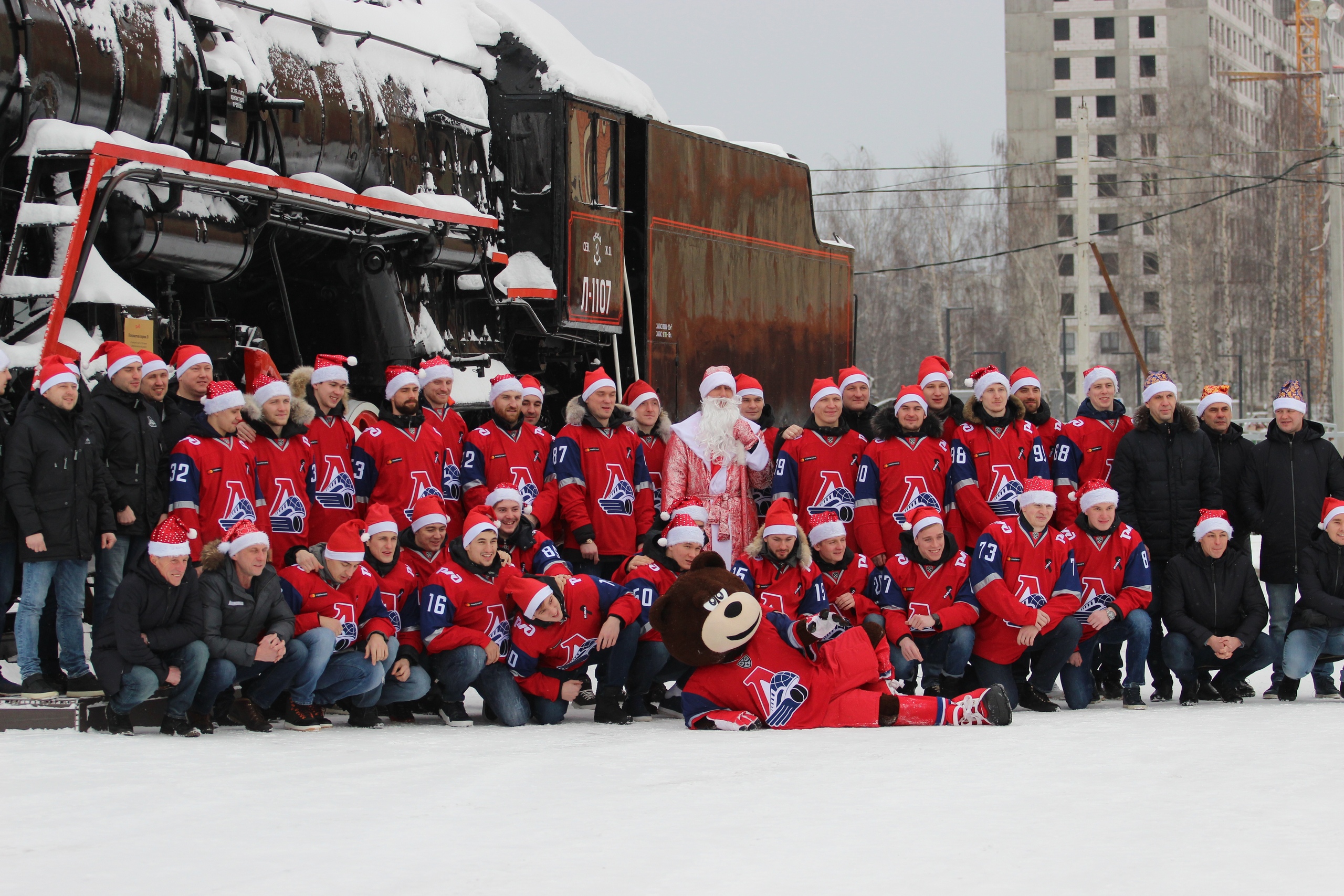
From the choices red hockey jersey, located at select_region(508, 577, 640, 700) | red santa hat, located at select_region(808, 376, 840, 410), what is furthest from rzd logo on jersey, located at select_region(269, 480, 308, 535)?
red santa hat, located at select_region(808, 376, 840, 410)

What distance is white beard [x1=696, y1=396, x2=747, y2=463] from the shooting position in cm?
848

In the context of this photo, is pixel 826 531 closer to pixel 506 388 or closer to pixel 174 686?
pixel 506 388

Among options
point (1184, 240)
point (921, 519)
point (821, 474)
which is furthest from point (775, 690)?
point (1184, 240)

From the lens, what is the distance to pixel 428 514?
7504 mm

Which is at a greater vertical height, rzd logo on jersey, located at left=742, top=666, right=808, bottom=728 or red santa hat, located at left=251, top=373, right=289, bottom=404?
red santa hat, located at left=251, top=373, right=289, bottom=404

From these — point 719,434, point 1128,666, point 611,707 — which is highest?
point 719,434

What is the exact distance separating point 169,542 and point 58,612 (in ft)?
2.49

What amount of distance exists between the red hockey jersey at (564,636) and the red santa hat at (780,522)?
71cm

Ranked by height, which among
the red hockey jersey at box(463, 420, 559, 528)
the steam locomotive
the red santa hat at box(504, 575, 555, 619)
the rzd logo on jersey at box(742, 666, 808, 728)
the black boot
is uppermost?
the steam locomotive

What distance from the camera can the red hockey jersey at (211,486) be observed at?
705cm

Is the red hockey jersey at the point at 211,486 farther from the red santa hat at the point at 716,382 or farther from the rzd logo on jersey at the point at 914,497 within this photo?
the rzd logo on jersey at the point at 914,497

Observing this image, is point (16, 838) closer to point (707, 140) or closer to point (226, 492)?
point (226, 492)

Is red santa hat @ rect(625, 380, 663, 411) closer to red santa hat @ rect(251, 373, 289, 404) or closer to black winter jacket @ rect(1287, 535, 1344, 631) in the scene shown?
red santa hat @ rect(251, 373, 289, 404)

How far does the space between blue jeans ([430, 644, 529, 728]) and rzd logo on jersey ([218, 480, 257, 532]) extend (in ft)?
3.54
